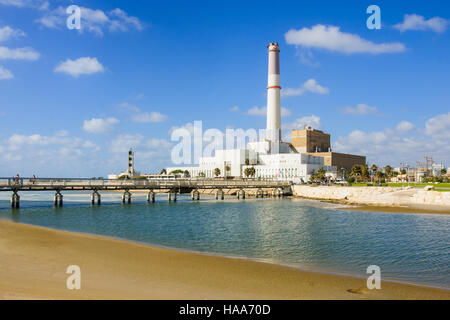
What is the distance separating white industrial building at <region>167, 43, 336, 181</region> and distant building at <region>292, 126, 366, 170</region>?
3.19 meters

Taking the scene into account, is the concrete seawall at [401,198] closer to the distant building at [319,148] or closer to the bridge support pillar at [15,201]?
the bridge support pillar at [15,201]

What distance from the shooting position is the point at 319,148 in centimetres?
17200

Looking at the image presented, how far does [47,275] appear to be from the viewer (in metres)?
12.0

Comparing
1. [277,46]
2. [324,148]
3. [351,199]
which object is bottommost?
[351,199]

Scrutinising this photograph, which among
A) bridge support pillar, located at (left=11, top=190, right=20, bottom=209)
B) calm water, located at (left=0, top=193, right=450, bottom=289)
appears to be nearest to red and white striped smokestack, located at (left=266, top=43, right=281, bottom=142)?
bridge support pillar, located at (left=11, top=190, right=20, bottom=209)

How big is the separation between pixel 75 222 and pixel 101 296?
25.6 m

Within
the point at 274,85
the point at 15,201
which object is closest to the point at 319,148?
the point at 274,85

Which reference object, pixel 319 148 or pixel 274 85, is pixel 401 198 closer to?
pixel 274 85

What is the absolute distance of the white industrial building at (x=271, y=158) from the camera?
124312 mm

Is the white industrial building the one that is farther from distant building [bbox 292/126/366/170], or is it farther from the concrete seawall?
the concrete seawall

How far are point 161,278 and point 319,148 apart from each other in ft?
545

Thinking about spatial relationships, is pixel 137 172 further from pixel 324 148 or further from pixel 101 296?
pixel 101 296

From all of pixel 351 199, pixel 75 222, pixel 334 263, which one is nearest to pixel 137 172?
pixel 351 199
